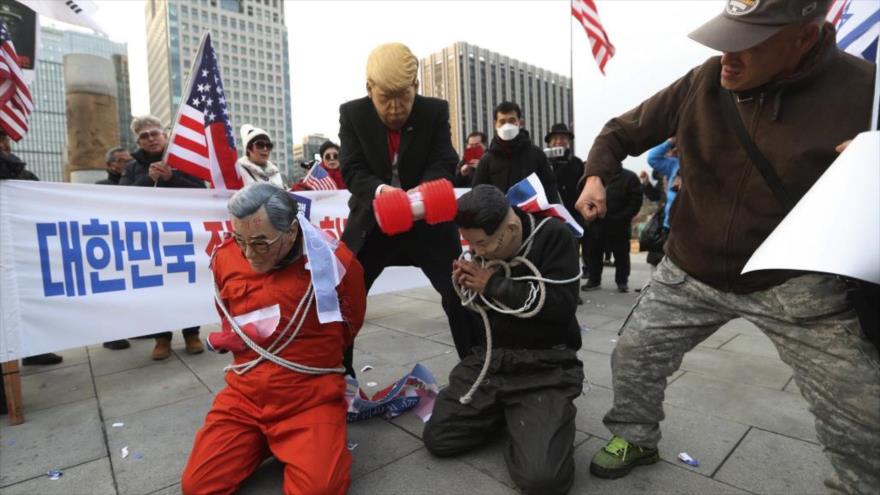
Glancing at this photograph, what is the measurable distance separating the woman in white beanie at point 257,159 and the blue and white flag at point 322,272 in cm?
292

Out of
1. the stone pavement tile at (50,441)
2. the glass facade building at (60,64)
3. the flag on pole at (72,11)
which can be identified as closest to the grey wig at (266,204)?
the stone pavement tile at (50,441)

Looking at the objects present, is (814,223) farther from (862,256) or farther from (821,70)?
(821,70)

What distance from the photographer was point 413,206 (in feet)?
5.93

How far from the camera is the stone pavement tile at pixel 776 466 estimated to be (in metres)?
2.00

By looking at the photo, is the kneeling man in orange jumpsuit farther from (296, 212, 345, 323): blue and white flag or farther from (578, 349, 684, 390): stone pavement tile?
(578, 349, 684, 390): stone pavement tile

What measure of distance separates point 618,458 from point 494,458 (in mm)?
569

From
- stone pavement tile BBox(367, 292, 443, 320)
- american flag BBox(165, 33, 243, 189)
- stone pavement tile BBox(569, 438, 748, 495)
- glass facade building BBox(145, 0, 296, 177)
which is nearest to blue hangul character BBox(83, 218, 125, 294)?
american flag BBox(165, 33, 243, 189)

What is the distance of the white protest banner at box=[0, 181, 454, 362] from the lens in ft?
10.6

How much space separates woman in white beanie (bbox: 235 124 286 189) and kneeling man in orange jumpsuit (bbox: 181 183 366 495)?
2629 mm

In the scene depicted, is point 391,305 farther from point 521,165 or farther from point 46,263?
point 46,263

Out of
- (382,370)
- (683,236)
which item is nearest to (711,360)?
(683,236)

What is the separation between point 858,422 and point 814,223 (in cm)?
90

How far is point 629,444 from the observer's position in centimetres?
215

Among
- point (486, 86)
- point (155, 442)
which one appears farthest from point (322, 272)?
point (486, 86)
